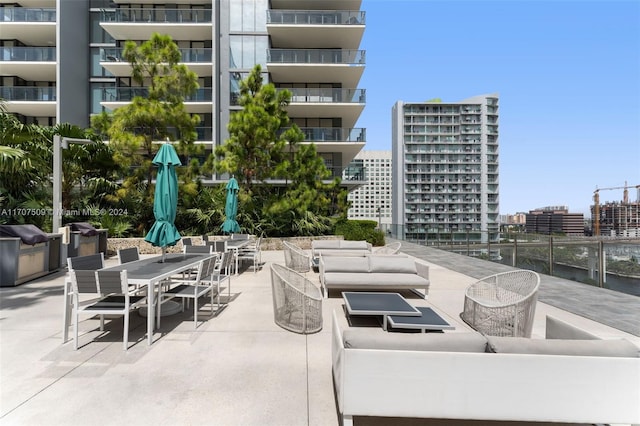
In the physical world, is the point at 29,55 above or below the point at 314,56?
above

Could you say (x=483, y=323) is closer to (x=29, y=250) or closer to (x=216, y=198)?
(x=29, y=250)

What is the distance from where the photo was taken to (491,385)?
240cm

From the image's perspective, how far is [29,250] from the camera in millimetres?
8500

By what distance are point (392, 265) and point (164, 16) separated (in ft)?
86.0

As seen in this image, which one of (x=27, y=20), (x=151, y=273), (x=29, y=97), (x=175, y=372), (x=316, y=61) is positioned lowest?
(x=175, y=372)

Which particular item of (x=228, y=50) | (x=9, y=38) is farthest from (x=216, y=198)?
(x=9, y=38)

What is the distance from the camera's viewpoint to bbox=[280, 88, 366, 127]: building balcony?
2244cm

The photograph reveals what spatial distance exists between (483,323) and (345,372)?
3322mm

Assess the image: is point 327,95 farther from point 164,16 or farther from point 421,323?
point 421,323

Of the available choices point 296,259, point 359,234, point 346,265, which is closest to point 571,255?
point 346,265

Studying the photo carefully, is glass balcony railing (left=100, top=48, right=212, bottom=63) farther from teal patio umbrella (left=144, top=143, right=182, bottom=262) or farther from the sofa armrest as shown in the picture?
the sofa armrest

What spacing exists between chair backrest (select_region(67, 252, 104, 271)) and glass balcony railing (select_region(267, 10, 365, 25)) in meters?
22.3

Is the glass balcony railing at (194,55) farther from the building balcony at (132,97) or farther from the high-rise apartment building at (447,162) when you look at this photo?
the high-rise apartment building at (447,162)

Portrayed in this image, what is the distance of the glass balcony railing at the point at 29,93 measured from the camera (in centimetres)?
2327
